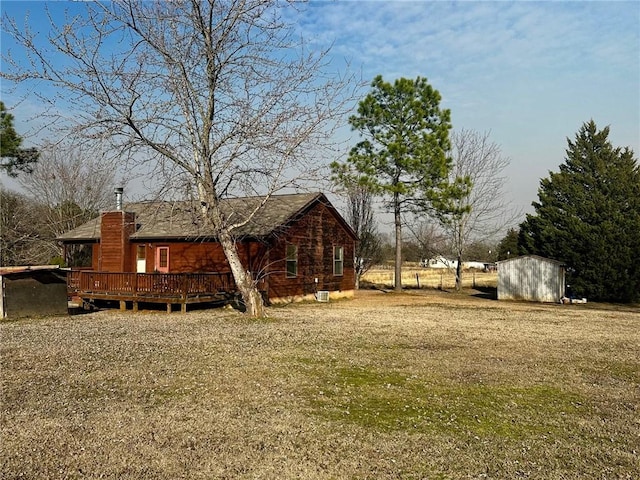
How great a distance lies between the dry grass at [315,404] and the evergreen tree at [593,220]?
14.3 metres

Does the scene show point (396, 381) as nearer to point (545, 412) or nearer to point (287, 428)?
point (545, 412)

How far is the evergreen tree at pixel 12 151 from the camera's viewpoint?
24297mm

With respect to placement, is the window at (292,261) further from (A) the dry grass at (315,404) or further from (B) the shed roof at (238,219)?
(A) the dry grass at (315,404)

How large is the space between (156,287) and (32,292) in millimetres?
3547

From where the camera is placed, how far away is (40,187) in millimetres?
35094

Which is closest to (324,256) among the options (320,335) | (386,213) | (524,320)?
(386,213)

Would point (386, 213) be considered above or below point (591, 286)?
above

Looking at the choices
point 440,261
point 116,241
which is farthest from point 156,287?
point 440,261

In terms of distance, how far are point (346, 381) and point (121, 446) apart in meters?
3.53

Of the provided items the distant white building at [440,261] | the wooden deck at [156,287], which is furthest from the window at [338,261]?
the distant white building at [440,261]

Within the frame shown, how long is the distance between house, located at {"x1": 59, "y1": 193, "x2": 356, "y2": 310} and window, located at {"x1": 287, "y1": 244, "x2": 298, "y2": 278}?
4cm

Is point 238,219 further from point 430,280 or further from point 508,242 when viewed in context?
point 508,242

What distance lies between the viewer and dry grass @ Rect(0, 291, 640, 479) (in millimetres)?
4617

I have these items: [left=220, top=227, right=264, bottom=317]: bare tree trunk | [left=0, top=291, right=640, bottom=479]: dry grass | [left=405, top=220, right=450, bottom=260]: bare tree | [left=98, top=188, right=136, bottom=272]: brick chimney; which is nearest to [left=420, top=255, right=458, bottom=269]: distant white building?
[left=405, top=220, right=450, bottom=260]: bare tree
